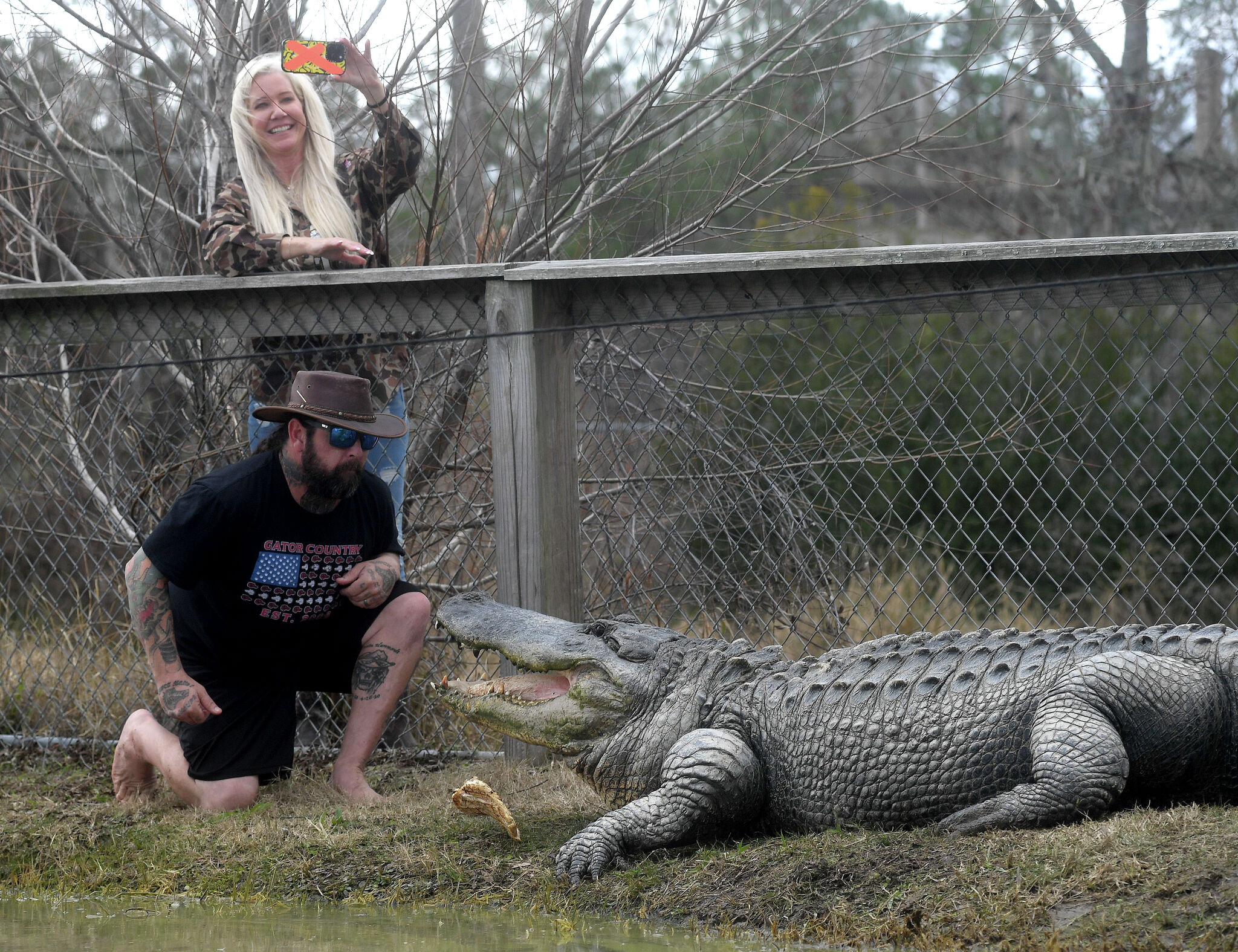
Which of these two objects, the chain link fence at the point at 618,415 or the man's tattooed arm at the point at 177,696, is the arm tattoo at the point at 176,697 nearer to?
the man's tattooed arm at the point at 177,696

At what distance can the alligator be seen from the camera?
2369 mm

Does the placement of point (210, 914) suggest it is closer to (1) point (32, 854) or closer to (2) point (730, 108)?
(1) point (32, 854)

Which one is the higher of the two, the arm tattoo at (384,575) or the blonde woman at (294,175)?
the blonde woman at (294,175)

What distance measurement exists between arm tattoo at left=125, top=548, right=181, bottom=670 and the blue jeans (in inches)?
22.0

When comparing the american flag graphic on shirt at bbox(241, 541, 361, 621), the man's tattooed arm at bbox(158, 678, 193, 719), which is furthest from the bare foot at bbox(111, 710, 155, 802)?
the american flag graphic on shirt at bbox(241, 541, 361, 621)

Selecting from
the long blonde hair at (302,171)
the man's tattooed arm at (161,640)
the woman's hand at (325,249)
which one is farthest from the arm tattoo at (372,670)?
the long blonde hair at (302,171)

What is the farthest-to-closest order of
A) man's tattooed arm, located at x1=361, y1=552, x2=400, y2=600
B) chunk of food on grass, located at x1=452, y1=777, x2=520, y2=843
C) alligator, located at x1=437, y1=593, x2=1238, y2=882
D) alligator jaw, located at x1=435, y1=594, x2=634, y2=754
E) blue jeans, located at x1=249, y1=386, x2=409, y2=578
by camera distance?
blue jeans, located at x1=249, y1=386, x2=409, y2=578, man's tattooed arm, located at x1=361, y1=552, x2=400, y2=600, alligator jaw, located at x1=435, y1=594, x2=634, y2=754, chunk of food on grass, located at x1=452, y1=777, x2=520, y2=843, alligator, located at x1=437, y1=593, x2=1238, y2=882

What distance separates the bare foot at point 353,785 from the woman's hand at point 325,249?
142 centimetres

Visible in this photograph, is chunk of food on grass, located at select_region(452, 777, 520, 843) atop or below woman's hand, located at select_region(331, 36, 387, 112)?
below

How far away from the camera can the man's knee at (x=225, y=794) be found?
10.3 ft

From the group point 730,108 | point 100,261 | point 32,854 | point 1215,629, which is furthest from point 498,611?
point 100,261

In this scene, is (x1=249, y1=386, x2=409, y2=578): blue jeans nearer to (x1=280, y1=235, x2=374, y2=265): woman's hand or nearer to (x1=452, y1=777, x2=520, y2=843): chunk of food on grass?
(x1=280, y1=235, x2=374, y2=265): woman's hand

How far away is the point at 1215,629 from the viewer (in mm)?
2539

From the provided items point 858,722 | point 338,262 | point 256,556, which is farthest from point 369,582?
point 858,722
